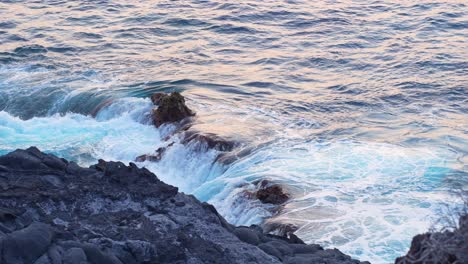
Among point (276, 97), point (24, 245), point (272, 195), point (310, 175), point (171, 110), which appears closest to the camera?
point (24, 245)

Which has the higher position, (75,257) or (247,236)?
(75,257)

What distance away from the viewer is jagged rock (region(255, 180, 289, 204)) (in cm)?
1318

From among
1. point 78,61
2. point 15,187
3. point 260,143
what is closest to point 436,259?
point 15,187

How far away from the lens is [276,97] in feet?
62.6

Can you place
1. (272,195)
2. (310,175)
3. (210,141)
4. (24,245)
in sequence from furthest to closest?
1. (210,141)
2. (310,175)
3. (272,195)
4. (24,245)

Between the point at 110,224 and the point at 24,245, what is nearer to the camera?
the point at 24,245

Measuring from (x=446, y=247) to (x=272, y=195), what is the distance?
7046mm

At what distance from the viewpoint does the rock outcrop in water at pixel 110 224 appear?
7785 mm

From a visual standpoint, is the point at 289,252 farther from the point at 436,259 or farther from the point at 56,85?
the point at 56,85

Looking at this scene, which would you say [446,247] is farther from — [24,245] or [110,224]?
[24,245]

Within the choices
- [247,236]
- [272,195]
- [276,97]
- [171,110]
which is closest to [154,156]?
[171,110]

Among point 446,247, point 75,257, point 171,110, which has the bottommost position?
point 171,110

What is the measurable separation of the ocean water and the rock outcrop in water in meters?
2.79

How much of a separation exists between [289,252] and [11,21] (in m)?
19.6
